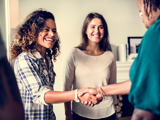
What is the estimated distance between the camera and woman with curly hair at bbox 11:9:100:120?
85 cm

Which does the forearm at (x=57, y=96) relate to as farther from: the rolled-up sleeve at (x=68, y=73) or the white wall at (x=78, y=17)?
the white wall at (x=78, y=17)

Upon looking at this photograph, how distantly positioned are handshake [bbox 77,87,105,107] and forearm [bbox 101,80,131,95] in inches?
1.5

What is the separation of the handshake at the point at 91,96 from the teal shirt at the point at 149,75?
550 mm

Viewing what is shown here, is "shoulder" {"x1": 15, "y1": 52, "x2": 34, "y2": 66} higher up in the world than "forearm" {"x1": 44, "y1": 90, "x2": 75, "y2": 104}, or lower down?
higher up

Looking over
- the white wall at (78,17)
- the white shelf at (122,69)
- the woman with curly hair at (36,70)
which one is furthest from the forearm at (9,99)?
the white shelf at (122,69)

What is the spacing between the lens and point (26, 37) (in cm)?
100

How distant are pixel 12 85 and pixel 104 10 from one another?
2335mm

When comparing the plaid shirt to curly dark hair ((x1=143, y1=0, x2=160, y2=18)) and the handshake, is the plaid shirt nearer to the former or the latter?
the handshake

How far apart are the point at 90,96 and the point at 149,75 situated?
0.64 meters

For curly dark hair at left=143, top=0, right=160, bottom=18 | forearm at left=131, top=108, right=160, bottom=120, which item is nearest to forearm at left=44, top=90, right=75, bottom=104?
forearm at left=131, top=108, right=160, bottom=120

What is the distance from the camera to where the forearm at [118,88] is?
3.35ft

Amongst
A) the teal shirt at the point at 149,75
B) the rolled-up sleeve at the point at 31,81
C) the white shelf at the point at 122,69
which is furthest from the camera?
the white shelf at the point at 122,69

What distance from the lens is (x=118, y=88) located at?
3.44 feet

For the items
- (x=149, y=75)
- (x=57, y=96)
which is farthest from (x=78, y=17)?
(x=149, y=75)
